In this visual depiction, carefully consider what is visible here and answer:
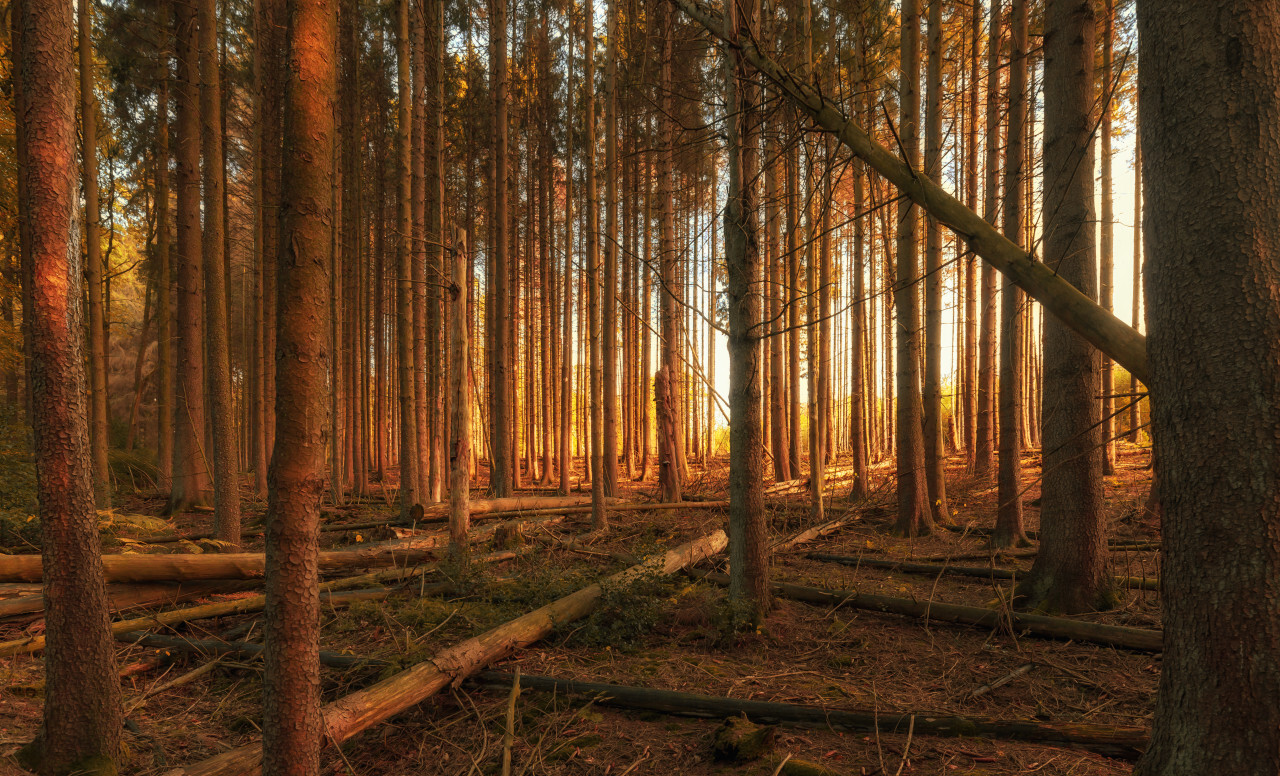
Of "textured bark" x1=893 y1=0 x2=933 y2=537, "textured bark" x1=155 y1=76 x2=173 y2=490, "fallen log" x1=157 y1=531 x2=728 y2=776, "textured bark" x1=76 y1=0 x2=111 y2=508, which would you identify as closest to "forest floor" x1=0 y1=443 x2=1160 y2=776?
"fallen log" x1=157 y1=531 x2=728 y2=776

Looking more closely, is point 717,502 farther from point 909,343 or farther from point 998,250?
point 998,250

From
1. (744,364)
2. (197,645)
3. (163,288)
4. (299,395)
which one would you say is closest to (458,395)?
(197,645)

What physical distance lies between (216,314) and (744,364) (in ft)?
23.1

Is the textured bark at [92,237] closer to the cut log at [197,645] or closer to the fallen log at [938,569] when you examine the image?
the cut log at [197,645]

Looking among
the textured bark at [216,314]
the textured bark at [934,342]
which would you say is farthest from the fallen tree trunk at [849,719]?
the textured bark at [216,314]

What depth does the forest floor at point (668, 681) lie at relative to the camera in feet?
10.4

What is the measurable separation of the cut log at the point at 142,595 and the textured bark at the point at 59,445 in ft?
8.37

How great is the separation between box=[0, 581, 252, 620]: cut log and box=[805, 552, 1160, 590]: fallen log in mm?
6179

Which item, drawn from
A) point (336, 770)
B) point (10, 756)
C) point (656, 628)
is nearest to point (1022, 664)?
point (656, 628)

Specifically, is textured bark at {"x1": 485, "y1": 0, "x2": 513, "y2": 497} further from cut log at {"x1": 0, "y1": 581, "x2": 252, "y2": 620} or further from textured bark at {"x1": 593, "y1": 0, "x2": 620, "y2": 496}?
cut log at {"x1": 0, "y1": 581, "x2": 252, "y2": 620}

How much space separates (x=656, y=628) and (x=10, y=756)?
3786 millimetres

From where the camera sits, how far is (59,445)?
2979 mm

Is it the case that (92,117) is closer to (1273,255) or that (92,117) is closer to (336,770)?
(336,770)

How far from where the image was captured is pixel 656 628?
16.8ft
